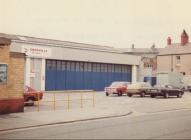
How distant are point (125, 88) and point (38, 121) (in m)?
27.0

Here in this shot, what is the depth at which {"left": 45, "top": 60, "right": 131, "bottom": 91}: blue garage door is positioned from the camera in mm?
53125

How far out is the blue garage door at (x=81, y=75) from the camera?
5312cm

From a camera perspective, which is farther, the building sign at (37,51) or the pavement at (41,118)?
the building sign at (37,51)

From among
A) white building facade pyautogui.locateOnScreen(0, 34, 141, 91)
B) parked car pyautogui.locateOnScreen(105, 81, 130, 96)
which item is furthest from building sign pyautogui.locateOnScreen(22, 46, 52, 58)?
parked car pyautogui.locateOnScreen(105, 81, 130, 96)

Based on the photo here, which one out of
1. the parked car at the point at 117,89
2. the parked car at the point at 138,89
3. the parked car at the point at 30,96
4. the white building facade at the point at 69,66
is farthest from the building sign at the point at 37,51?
the parked car at the point at 30,96

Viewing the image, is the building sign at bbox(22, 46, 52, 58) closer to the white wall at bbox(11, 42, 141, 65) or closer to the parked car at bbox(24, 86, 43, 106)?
the white wall at bbox(11, 42, 141, 65)

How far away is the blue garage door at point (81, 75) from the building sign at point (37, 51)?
4.39 ft

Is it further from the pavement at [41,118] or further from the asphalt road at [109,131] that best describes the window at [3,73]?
the asphalt road at [109,131]

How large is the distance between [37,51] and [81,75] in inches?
318

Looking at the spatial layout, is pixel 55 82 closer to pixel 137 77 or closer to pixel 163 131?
pixel 137 77

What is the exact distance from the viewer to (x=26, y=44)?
4975 cm

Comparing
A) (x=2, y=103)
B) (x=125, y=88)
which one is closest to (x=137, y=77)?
(x=125, y=88)

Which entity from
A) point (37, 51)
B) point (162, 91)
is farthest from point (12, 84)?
point (37, 51)

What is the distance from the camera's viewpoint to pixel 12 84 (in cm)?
2197
